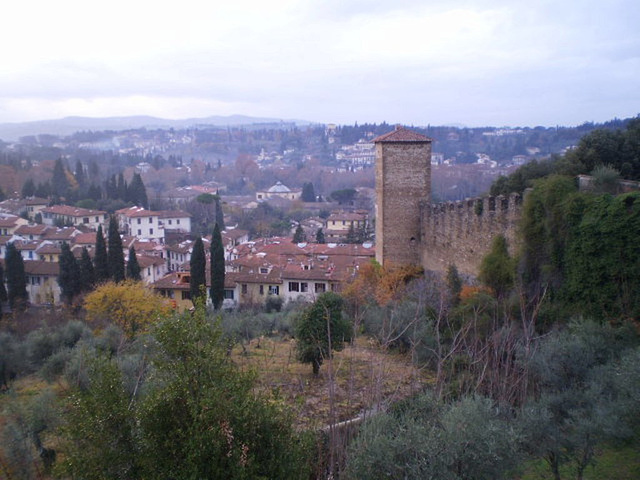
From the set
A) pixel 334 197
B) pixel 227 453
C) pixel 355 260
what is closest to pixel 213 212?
pixel 334 197

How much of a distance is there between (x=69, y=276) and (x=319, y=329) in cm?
1751

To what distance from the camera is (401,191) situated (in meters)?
17.8

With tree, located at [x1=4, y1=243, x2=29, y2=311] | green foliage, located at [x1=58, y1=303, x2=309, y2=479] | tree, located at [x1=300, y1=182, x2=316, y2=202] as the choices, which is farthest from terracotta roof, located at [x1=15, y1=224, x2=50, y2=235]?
tree, located at [x1=300, y1=182, x2=316, y2=202]

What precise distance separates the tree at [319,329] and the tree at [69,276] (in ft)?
54.4

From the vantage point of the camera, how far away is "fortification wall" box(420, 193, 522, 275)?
523 inches

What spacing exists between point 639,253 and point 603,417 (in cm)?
424

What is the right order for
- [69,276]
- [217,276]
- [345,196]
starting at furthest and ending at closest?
[345,196] → [69,276] → [217,276]

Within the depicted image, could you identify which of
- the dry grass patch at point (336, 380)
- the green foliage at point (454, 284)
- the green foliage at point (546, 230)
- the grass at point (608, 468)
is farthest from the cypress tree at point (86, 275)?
the grass at point (608, 468)

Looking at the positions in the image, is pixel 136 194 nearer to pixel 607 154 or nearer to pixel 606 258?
pixel 607 154

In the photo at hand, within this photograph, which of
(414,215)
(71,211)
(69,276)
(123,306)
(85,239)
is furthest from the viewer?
(71,211)

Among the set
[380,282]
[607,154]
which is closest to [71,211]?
[380,282]

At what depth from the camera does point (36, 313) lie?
23406mm

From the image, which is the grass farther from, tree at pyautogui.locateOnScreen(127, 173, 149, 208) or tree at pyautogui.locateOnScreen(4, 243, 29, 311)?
tree at pyautogui.locateOnScreen(127, 173, 149, 208)

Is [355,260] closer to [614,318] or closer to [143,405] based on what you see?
[614,318]
